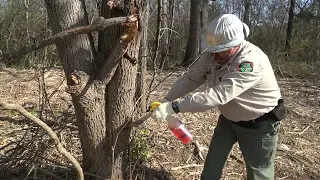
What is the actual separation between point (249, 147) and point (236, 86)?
65 cm

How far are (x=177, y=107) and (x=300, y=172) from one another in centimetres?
197

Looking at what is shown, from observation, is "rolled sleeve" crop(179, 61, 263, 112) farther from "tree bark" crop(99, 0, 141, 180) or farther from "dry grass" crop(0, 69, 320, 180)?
"dry grass" crop(0, 69, 320, 180)

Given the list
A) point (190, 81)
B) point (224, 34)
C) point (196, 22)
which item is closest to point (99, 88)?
point (190, 81)

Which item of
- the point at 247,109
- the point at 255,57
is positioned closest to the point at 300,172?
the point at 247,109

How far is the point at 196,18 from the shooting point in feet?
29.8

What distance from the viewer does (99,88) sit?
236 centimetres

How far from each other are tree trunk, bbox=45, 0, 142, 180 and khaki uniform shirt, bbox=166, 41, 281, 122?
45cm

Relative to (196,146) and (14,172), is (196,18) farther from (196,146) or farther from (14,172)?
(14,172)

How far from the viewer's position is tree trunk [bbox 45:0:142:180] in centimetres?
219

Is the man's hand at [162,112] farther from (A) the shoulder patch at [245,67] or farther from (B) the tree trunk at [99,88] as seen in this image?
(A) the shoulder patch at [245,67]

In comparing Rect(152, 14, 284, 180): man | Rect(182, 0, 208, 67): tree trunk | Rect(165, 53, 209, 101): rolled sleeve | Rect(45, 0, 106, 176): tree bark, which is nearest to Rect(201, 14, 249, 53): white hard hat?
Rect(152, 14, 284, 180): man

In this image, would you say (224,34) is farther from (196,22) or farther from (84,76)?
(196,22)

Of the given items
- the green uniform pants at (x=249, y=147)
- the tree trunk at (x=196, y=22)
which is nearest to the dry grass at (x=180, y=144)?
the green uniform pants at (x=249, y=147)

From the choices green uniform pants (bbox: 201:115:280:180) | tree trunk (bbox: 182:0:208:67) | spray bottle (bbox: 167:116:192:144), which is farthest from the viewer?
tree trunk (bbox: 182:0:208:67)
